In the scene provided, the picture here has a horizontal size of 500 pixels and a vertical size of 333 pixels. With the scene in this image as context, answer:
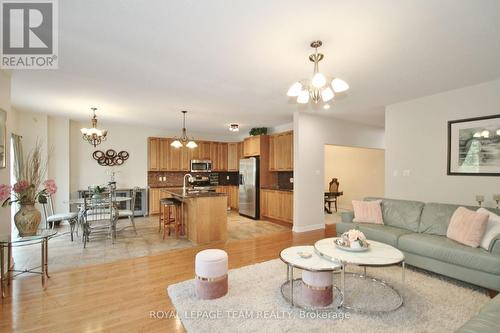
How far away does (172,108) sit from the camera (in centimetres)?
485

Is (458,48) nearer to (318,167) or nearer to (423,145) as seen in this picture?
(423,145)

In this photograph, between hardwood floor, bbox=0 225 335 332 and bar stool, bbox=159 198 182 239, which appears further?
bar stool, bbox=159 198 182 239

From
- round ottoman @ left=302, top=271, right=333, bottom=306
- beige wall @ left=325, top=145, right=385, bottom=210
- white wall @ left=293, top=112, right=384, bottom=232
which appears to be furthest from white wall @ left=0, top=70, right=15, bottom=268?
beige wall @ left=325, top=145, right=385, bottom=210

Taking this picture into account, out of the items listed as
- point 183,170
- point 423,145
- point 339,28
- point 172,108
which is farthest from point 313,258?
point 183,170

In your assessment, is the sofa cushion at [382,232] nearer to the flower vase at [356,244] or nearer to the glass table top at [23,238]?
the flower vase at [356,244]

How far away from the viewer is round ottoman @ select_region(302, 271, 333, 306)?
7.44 feet

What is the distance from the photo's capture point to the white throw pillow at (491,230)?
2579mm

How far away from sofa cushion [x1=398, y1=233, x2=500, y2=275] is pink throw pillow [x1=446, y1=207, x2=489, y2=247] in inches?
3.2

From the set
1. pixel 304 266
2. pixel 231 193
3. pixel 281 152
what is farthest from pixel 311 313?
pixel 231 193

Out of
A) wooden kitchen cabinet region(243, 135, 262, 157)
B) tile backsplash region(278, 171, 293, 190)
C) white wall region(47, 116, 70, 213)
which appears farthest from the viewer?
wooden kitchen cabinet region(243, 135, 262, 157)

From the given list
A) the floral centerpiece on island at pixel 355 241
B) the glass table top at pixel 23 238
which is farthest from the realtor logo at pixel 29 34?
the floral centerpiece on island at pixel 355 241

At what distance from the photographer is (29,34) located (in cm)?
220

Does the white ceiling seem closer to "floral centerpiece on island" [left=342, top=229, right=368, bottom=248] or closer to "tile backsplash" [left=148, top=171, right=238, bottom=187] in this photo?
"floral centerpiece on island" [left=342, top=229, right=368, bottom=248]

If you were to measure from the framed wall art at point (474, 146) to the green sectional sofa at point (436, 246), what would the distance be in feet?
2.64
